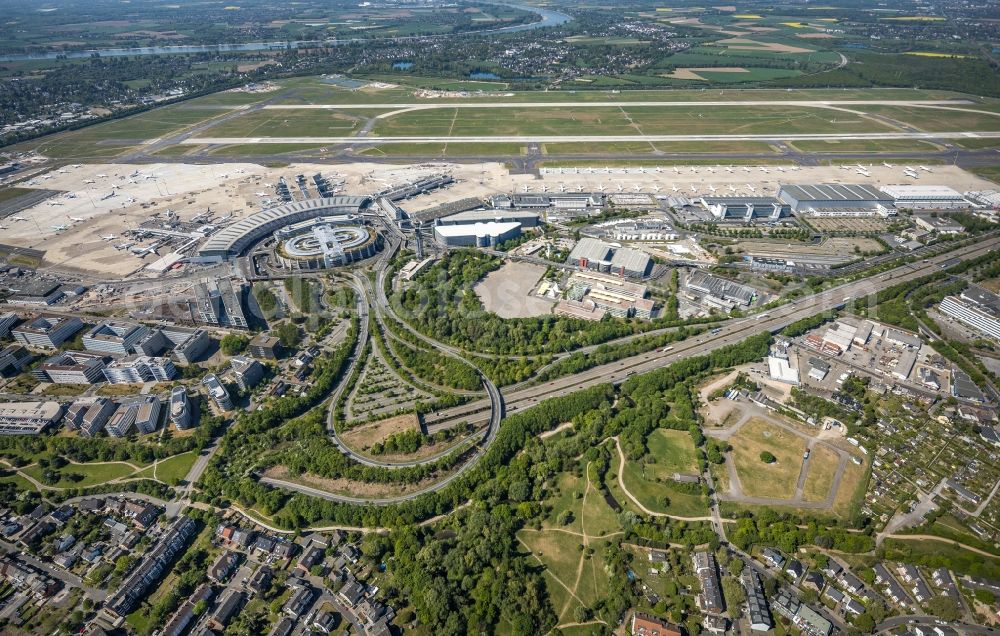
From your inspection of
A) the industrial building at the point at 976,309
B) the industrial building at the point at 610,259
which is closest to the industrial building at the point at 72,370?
the industrial building at the point at 610,259

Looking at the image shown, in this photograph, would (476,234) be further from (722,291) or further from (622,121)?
(622,121)

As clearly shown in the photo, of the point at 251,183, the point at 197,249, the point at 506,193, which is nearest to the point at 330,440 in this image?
the point at 197,249

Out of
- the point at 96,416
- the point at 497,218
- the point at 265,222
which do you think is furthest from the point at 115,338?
the point at 497,218

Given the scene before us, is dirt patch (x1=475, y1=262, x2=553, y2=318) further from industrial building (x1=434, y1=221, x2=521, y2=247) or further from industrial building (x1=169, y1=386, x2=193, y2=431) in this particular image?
industrial building (x1=169, y1=386, x2=193, y2=431)

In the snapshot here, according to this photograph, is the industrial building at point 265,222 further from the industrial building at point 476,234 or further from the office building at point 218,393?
the office building at point 218,393

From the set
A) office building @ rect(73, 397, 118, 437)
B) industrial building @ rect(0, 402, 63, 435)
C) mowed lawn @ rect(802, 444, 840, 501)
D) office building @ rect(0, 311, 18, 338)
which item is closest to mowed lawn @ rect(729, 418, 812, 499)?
mowed lawn @ rect(802, 444, 840, 501)

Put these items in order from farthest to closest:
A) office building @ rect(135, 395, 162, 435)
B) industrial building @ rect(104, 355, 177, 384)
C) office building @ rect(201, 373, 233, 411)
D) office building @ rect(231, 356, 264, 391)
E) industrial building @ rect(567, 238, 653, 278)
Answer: industrial building @ rect(567, 238, 653, 278), industrial building @ rect(104, 355, 177, 384), office building @ rect(231, 356, 264, 391), office building @ rect(201, 373, 233, 411), office building @ rect(135, 395, 162, 435)
